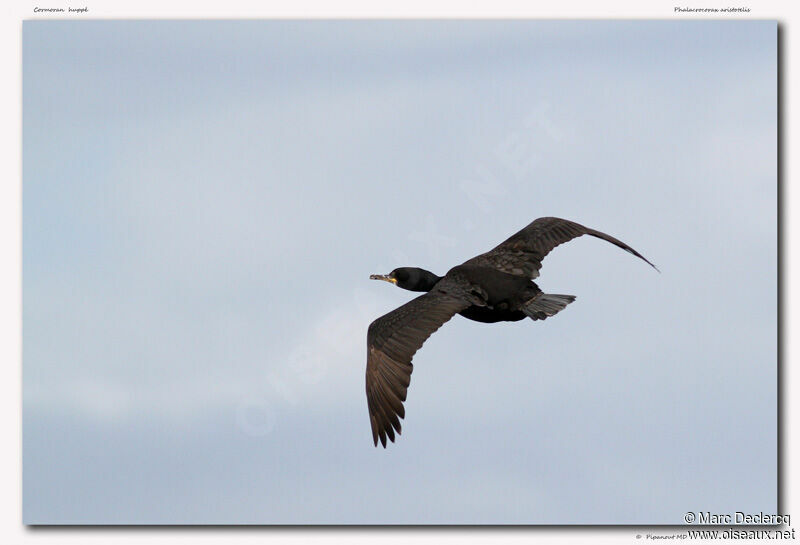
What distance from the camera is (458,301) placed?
13117 mm

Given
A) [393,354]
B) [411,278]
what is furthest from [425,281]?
[393,354]

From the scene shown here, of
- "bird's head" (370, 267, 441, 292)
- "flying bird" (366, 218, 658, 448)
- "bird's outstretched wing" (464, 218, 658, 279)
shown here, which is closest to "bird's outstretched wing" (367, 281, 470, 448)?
"flying bird" (366, 218, 658, 448)

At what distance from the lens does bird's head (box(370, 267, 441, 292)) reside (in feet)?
47.2

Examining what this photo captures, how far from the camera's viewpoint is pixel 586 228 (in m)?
14.6

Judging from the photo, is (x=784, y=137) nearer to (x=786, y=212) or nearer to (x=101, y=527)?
(x=786, y=212)

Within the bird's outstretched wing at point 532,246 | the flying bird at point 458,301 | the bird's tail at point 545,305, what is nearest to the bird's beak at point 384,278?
the flying bird at point 458,301

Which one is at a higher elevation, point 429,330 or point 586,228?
point 586,228

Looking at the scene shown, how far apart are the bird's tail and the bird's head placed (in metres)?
1.54

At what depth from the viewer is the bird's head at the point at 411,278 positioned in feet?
47.2

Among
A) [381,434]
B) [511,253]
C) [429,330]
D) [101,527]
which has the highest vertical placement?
[511,253]

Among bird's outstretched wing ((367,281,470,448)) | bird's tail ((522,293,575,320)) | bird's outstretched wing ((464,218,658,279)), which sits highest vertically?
bird's outstretched wing ((464,218,658,279))

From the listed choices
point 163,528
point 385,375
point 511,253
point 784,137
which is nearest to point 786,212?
point 784,137

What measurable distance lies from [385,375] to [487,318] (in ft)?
5.70

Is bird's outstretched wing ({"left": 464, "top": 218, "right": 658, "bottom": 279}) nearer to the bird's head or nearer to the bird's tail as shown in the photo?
the bird's head
